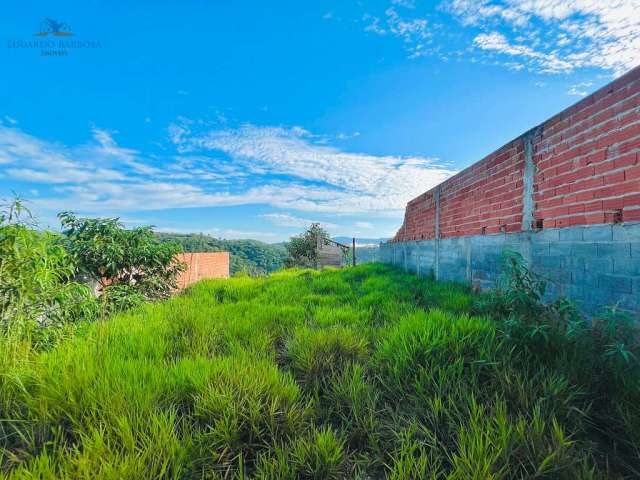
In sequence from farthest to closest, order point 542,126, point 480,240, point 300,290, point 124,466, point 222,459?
point 300,290, point 480,240, point 542,126, point 222,459, point 124,466

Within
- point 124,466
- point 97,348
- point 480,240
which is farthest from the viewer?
point 480,240

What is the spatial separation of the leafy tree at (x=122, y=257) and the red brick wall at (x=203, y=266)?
3255mm

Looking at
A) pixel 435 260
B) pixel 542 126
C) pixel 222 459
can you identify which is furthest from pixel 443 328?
pixel 435 260

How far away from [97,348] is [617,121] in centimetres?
424

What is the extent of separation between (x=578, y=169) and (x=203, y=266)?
→ 10257 mm

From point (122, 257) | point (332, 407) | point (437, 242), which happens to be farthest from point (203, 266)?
point (332, 407)

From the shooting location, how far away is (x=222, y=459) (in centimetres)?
134

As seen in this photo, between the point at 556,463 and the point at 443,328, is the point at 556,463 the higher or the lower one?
the lower one

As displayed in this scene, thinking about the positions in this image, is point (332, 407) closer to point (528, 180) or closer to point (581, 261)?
point (581, 261)

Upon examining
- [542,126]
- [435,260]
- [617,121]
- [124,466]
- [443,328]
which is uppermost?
[542,126]

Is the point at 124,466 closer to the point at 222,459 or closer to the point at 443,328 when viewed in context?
the point at 222,459

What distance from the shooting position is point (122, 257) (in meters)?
4.45

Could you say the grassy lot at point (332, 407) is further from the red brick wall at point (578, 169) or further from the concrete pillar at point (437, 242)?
the concrete pillar at point (437, 242)

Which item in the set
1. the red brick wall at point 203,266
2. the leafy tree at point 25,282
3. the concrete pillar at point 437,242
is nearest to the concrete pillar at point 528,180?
the concrete pillar at point 437,242
